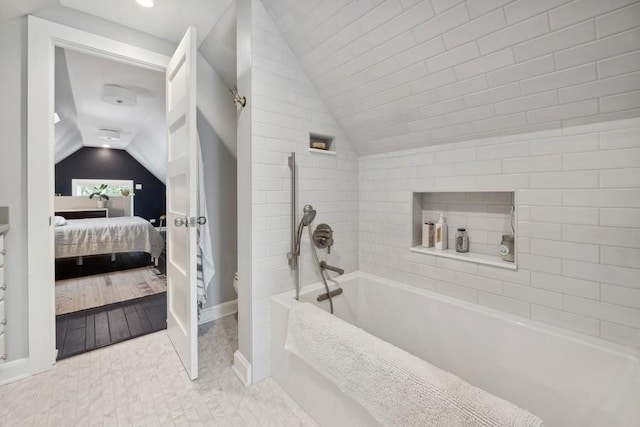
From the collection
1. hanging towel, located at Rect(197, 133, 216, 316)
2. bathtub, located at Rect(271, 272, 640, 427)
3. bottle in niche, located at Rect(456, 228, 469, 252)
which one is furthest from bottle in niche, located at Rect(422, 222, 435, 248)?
hanging towel, located at Rect(197, 133, 216, 316)

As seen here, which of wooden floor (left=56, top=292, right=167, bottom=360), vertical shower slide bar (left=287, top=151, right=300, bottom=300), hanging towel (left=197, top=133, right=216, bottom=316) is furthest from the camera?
hanging towel (left=197, top=133, right=216, bottom=316)

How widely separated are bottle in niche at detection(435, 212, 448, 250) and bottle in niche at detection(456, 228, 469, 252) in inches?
3.4

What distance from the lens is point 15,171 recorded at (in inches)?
66.7

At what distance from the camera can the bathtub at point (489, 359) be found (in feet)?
3.71

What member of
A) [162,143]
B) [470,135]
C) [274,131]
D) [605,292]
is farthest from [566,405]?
[162,143]

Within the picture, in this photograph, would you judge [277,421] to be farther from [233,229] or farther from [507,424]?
[233,229]

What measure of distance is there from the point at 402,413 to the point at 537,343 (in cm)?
84

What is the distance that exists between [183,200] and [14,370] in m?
1.44

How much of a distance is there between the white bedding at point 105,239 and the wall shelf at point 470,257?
415 cm

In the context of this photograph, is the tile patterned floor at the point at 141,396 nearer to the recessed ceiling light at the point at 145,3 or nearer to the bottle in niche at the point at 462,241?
the bottle in niche at the point at 462,241

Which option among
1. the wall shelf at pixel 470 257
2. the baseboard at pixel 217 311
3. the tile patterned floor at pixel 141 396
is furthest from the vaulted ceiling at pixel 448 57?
the baseboard at pixel 217 311

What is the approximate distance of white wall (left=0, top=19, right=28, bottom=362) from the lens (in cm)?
166

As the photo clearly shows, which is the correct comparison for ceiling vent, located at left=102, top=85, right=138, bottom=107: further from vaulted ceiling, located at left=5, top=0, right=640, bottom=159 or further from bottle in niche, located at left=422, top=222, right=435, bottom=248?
bottle in niche, located at left=422, top=222, right=435, bottom=248

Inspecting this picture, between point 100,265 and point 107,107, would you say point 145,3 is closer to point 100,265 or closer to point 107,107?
point 107,107
